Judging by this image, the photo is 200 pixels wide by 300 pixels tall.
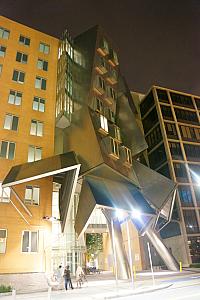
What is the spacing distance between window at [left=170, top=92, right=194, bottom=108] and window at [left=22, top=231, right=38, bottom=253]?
160 ft

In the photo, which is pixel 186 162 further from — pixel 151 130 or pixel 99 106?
pixel 99 106

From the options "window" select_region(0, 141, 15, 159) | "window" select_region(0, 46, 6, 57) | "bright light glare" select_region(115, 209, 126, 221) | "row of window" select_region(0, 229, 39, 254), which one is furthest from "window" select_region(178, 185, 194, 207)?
"window" select_region(0, 46, 6, 57)

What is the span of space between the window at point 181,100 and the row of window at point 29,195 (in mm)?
46182

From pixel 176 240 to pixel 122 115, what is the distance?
1015 inches

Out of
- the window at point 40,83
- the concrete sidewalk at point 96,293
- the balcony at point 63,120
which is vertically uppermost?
the window at point 40,83

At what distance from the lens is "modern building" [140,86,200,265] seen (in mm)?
44344

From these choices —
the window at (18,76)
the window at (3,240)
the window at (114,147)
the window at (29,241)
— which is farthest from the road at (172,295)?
the window at (18,76)

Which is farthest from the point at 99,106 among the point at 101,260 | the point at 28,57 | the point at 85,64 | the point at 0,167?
the point at 101,260

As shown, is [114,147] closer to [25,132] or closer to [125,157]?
[125,157]

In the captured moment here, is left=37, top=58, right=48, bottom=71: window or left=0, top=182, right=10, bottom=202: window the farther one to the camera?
left=37, top=58, right=48, bottom=71: window

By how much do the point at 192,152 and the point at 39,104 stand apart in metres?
37.5

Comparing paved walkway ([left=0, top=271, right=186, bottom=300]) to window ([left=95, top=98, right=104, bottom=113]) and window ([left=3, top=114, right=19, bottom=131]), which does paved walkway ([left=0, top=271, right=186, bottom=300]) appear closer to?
window ([left=3, top=114, right=19, bottom=131])

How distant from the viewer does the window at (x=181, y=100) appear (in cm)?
6044

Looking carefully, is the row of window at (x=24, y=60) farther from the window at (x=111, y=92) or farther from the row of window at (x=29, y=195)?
the row of window at (x=29, y=195)
